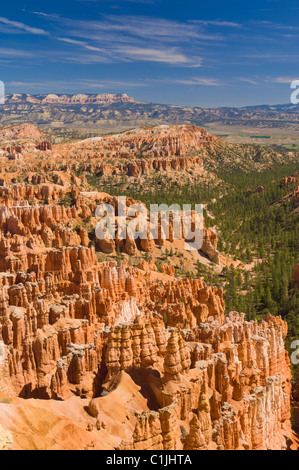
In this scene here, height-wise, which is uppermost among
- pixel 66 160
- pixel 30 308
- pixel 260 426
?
pixel 66 160

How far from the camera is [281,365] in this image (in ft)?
108

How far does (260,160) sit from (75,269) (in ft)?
542

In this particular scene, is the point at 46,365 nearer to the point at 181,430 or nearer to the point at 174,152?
the point at 181,430

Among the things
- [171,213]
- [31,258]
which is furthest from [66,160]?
[31,258]

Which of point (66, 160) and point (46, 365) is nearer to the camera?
point (46, 365)

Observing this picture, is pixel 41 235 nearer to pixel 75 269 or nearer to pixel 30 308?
pixel 75 269

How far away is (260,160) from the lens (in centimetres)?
19712

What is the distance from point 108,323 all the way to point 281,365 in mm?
13423

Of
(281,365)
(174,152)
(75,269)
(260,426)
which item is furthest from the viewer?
(174,152)

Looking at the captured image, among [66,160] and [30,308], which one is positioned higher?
[66,160]

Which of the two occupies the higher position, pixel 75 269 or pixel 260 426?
pixel 75 269
